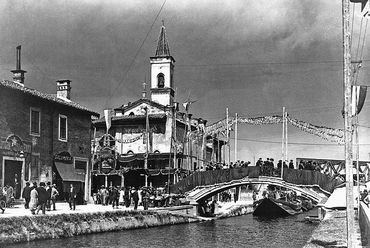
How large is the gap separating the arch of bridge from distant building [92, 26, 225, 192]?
12.0m

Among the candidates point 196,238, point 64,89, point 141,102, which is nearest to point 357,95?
point 196,238

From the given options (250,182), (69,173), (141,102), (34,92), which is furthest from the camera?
(141,102)

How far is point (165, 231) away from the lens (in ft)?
101

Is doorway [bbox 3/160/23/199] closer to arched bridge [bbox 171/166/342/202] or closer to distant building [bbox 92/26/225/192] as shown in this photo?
arched bridge [bbox 171/166/342/202]

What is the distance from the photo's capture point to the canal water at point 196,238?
23.4m

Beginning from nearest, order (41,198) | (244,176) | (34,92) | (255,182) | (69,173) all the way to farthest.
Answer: (41,198) → (34,92) → (69,173) → (255,182) → (244,176)

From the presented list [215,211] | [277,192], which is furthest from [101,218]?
[277,192]

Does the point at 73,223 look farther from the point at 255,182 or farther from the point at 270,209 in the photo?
the point at 270,209

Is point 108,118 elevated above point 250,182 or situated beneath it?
elevated above

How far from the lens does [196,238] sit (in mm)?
28344

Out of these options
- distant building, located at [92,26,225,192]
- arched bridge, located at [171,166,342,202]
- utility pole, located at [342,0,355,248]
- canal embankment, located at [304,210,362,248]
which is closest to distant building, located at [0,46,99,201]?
arched bridge, located at [171,166,342,202]

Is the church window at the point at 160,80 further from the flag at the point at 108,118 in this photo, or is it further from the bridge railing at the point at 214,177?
the bridge railing at the point at 214,177

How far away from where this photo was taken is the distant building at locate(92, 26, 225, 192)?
5691 centimetres

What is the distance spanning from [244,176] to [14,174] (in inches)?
691
